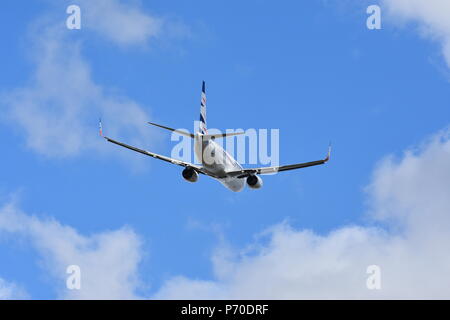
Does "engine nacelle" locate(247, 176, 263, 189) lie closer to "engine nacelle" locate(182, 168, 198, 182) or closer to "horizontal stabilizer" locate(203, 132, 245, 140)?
"engine nacelle" locate(182, 168, 198, 182)

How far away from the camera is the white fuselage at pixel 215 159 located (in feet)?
271

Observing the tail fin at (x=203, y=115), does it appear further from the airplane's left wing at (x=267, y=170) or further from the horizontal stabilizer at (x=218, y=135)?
the airplane's left wing at (x=267, y=170)

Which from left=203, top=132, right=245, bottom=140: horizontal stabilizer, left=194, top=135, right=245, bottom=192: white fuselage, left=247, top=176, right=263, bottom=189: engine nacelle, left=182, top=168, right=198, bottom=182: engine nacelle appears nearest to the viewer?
left=203, top=132, right=245, bottom=140: horizontal stabilizer

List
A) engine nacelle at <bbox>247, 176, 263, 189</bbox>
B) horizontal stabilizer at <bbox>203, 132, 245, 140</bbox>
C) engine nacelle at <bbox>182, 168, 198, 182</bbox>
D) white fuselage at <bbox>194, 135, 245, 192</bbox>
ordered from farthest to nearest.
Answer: engine nacelle at <bbox>247, 176, 263, 189</bbox>
engine nacelle at <bbox>182, 168, 198, 182</bbox>
white fuselage at <bbox>194, 135, 245, 192</bbox>
horizontal stabilizer at <bbox>203, 132, 245, 140</bbox>

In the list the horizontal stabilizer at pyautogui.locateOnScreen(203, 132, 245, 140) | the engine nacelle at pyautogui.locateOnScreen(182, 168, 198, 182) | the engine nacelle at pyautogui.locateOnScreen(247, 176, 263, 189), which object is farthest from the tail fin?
the engine nacelle at pyautogui.locateOnScreen(247, 176, 263, 189)

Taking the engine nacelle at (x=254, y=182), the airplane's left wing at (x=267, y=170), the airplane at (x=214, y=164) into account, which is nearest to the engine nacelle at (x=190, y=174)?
the airplane at (x=214, y=164)

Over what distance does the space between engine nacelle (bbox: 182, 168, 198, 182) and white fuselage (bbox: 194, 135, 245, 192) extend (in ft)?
5.69

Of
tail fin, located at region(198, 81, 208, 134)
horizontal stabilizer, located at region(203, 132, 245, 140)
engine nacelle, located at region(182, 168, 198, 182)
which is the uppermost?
tail fin, located at region(198, 81, 208, 134)

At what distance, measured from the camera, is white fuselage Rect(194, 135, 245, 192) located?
271 feet

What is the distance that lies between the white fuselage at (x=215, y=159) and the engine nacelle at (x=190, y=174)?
1735 millimetres
